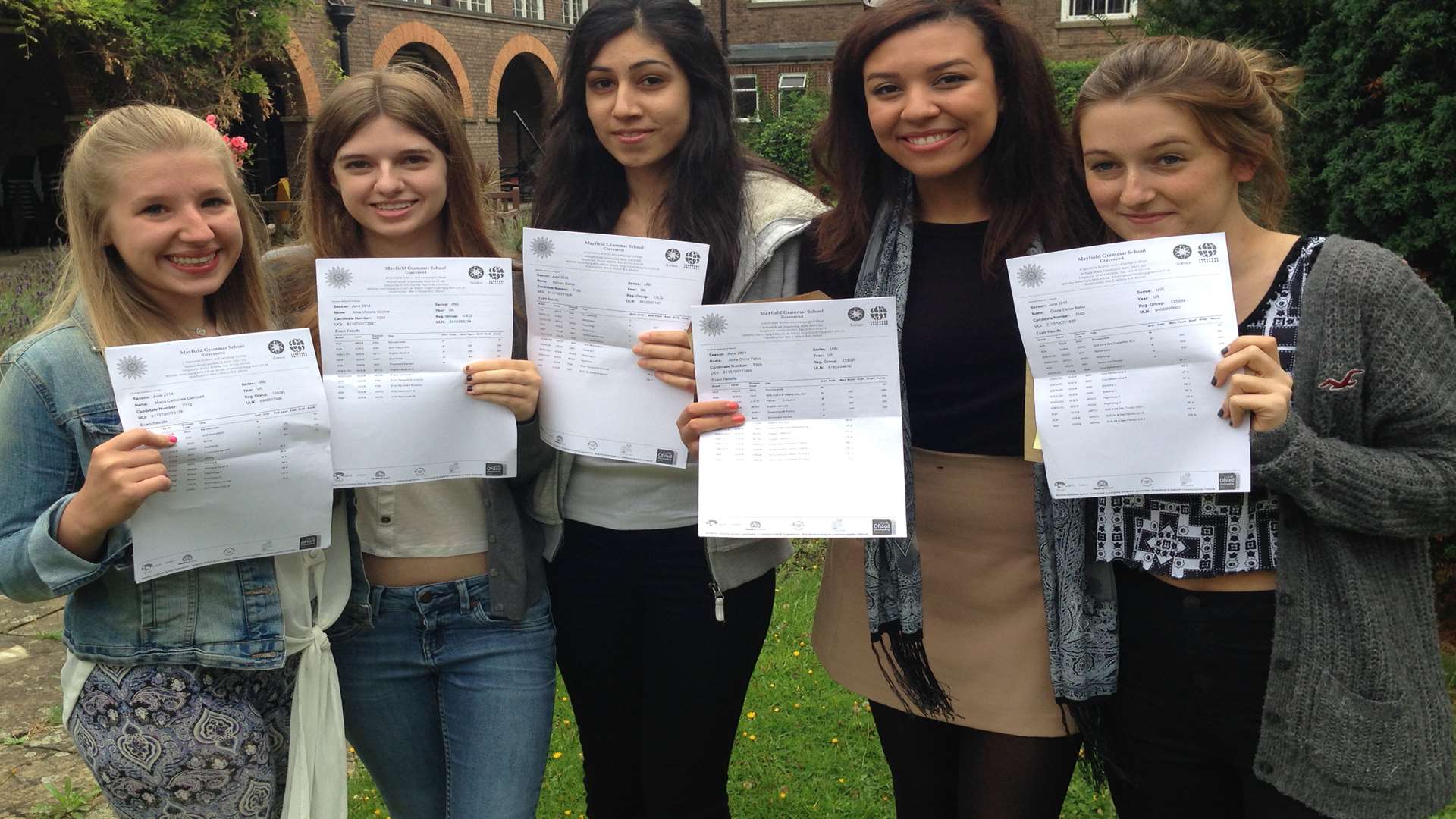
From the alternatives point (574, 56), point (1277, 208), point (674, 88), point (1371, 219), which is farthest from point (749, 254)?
point (1371, 219)

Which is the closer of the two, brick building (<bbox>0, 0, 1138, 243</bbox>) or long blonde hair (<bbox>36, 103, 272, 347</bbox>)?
long blonde hair (<bbox>36, 103, 272, 347</bbox>)

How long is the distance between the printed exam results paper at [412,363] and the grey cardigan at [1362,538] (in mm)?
1465

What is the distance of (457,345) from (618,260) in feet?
1.24

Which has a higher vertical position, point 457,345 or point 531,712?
point 457,345

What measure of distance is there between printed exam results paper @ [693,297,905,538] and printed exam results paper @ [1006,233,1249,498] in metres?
0.29

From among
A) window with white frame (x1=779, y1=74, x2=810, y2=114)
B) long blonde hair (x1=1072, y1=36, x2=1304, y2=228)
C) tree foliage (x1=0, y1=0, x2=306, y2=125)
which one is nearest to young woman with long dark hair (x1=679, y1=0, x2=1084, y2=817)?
long blonde hair (x1=1072, y1=36, x2=1304, y2=228)

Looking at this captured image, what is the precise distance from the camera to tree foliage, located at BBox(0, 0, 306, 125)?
488 inches

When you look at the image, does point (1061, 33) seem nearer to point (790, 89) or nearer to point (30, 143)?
point (790, 89)

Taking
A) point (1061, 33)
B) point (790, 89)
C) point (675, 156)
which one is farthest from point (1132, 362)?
point (1061, 33)

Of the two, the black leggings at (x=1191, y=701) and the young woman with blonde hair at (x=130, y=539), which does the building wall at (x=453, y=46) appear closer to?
the young woman with blonde hair at (x=130, y=539)

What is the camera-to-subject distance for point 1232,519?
1900 mm

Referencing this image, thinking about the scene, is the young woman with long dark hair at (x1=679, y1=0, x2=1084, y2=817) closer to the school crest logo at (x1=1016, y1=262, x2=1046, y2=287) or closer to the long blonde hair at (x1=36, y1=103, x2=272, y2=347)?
the school crest logo at (x1=1016, y1=262, x2=1046, y2=287)

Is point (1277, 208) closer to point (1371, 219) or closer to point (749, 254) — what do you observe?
point (749, 254)

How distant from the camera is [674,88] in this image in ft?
7.88
